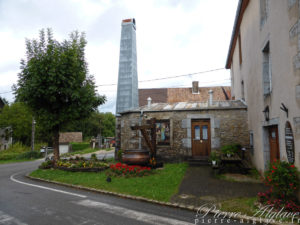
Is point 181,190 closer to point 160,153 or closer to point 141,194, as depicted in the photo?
point 141,194

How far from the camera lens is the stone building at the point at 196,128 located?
1126cm

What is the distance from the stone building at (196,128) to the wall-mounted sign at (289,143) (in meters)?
5.75

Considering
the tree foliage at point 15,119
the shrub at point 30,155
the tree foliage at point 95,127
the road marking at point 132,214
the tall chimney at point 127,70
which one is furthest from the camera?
the tree foliage at point 95,127

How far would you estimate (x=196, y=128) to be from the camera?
11930 mm

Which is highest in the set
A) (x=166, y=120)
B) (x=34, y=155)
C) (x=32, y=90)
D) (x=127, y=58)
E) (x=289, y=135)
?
(x=127, y=58)

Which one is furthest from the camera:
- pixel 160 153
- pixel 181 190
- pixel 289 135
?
pixel 160 153

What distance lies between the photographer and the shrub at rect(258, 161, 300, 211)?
4.67 m

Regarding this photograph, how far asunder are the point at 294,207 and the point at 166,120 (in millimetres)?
8197

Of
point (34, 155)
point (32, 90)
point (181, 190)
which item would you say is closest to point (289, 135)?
point (181, 190)

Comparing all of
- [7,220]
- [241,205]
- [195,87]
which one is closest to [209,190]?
[241,205]

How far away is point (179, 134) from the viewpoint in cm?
1198

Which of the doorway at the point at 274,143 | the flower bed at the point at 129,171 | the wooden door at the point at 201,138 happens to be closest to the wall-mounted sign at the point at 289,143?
the doorway at the point at 274,143

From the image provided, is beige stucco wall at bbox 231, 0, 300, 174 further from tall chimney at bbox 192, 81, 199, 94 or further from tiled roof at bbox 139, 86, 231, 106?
tall chimney at bbox 192, 81, 199, 94

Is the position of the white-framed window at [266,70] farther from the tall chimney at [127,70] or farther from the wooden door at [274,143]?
the tall chimney at [127,70]
